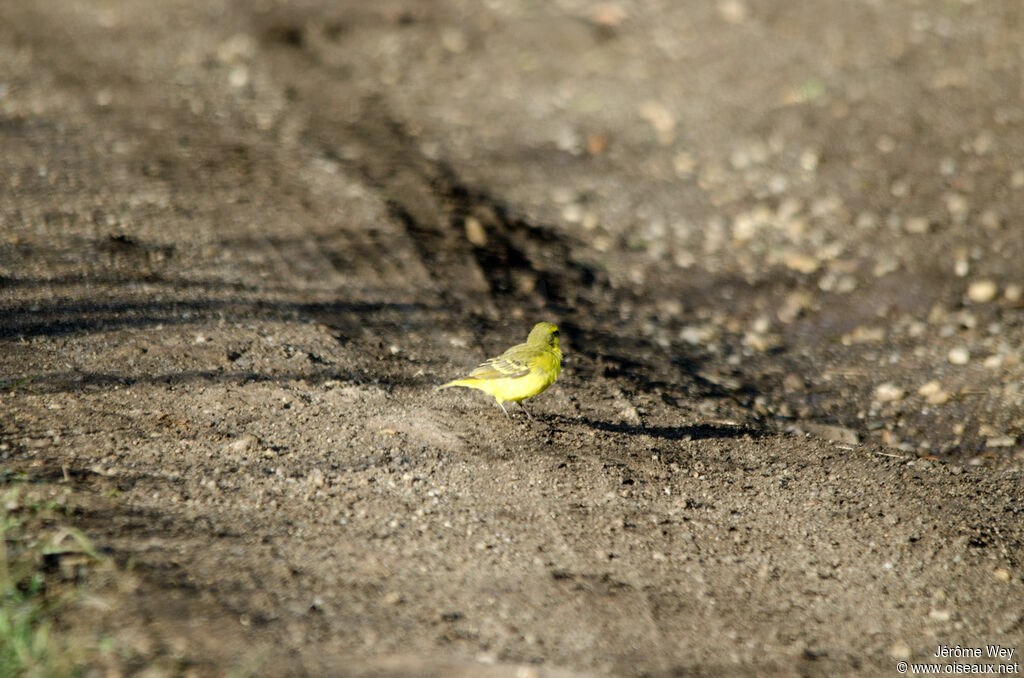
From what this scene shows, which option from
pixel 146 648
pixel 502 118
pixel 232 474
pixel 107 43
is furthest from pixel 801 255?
pixel 107 43

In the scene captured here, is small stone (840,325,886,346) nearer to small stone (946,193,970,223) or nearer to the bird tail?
small stone (946,193,970,223)

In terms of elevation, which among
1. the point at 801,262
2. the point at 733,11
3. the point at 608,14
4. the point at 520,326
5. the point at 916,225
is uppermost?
the point at 733,11

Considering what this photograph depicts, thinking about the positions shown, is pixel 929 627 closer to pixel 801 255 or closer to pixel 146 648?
pixel 146 648

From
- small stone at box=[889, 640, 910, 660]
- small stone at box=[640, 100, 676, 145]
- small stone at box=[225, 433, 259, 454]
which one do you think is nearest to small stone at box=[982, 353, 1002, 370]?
small stone at box=[889, 640, 910, 660]

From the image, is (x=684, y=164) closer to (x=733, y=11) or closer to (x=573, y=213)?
(x=573, y=213)

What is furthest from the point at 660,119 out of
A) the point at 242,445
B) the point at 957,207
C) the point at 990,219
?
the point at 242,445

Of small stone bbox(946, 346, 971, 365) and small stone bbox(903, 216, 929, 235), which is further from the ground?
small stone bbox(903, 216, 929, 235)
